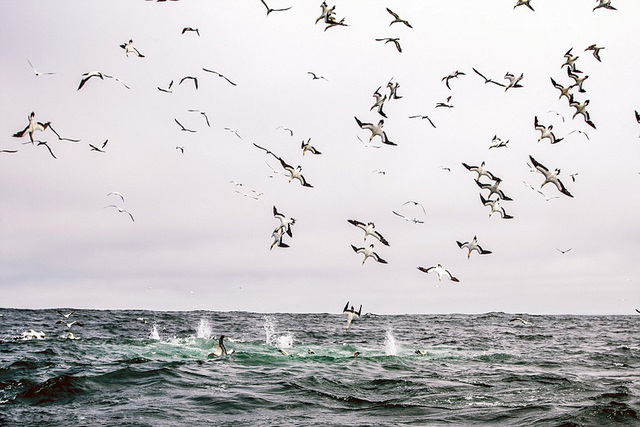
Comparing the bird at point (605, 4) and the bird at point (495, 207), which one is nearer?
the bird at point (605, 4)

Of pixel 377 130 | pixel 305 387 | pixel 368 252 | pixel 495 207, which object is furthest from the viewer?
pixel 495 207

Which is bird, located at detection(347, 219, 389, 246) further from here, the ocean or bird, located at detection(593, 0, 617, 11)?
bird, located at detection(593, 0, 617, 11)

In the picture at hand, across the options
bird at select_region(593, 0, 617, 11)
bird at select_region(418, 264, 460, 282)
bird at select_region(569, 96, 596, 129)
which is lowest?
bird at select_region(418, 264, 460, 282)

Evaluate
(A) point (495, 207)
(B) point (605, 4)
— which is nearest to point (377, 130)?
(A) point (495, 207)

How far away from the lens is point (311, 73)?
70.7ft

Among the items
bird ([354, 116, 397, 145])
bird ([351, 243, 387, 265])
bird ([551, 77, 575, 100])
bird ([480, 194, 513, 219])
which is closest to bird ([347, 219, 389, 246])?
bird ([351, 243, 387, 265])

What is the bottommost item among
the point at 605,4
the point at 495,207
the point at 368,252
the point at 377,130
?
the point at 368,252

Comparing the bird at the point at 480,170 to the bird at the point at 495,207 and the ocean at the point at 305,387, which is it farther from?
the ocean at the point at 305,387

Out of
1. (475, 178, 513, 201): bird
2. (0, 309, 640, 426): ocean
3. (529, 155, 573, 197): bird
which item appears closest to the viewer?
(0, 309, 640, 426): ocean

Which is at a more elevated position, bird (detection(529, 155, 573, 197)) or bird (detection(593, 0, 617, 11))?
bird (detection(593, 0, 617, 11))

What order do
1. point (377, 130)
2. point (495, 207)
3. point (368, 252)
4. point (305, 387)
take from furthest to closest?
point (495, 207) < point (377, 130) < point (368, 252) < point (305, 387)

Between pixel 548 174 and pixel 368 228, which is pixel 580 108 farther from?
pixel 368 228

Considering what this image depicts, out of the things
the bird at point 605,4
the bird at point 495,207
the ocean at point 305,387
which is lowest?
the ocean at point 305,387

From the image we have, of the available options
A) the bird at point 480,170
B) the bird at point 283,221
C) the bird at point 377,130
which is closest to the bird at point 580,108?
the bird at point 480,170
